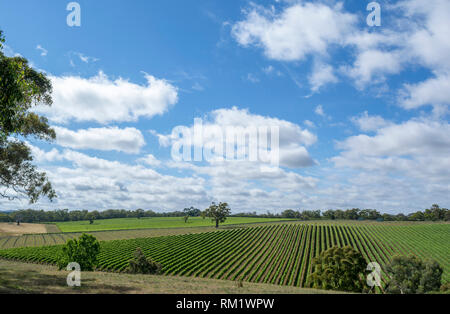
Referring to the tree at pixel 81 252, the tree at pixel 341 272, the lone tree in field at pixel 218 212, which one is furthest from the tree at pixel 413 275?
the lone tree in field at pixel 218 212

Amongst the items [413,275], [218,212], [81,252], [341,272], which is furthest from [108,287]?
[218,212]

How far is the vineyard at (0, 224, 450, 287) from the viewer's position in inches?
2611

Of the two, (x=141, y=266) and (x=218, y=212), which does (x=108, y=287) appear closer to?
(x=141, y=266)

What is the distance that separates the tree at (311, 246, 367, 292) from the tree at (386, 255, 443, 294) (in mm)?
5213

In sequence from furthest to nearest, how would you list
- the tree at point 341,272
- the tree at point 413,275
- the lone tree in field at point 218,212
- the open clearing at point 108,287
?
1. the lone tree in field at point 218,212
2. the tree at point 341,272
3. the tree at point 413,275
4. the open clearing at point 108,287

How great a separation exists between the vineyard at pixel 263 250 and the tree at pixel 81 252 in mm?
19446

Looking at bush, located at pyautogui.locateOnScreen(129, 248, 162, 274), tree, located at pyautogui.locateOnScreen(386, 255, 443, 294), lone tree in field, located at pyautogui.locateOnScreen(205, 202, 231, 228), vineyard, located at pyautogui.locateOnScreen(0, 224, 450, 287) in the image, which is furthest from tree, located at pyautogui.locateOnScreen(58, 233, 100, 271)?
lone tree in field, located at pyautogui.locateOnScreen(205, 202, 231, 228)

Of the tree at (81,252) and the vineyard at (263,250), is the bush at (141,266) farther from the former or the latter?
the tree at (81,252)

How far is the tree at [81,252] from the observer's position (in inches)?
1945

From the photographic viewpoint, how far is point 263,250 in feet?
289

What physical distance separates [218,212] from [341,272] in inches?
4590

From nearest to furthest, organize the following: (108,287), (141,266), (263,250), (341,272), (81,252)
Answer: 1. (108,287)
2. (341,272)
3. (81,252)
4. (141,266)
5. (263,250)

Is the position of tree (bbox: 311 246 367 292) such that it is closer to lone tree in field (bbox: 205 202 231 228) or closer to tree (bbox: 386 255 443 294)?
tree (bbox: 386 255 443 294)
